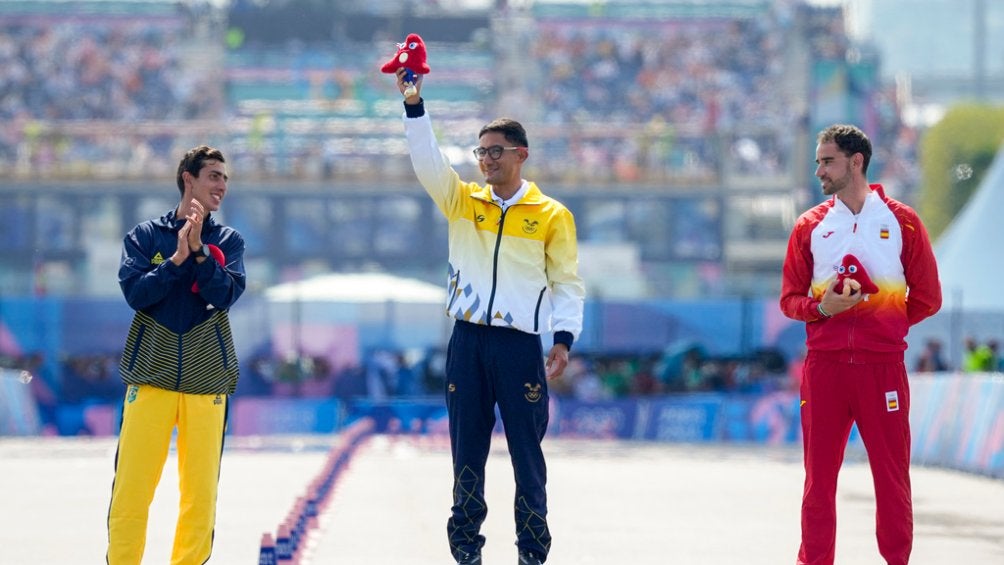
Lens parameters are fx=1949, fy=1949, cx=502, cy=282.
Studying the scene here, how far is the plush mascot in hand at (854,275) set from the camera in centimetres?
816

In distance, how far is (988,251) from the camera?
92.2ft

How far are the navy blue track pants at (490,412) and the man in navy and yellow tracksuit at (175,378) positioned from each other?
1005 millimetres

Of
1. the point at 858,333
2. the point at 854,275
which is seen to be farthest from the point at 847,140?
the point at 858,333

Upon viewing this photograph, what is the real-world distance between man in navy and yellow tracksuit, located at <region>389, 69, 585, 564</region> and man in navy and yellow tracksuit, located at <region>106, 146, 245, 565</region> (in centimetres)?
99

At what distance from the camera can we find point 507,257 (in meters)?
8.38

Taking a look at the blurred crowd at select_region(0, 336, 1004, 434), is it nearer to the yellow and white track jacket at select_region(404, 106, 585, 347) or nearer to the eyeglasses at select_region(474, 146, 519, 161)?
the yellow and white track jacket at select_region(404, 106, 585, 347)

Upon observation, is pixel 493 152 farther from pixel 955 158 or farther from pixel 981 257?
pixel 955 158

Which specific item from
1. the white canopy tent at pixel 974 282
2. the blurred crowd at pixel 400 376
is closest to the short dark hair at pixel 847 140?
the white canopy tent at pixel 974 282

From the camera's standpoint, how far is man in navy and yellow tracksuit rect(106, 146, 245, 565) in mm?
7887

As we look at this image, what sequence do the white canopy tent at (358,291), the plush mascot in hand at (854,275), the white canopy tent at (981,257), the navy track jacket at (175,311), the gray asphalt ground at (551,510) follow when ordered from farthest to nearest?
the white canopy tent at (358,291) < the white canopy tent at (981,257) < the gray asphalt ground at (551,510) < the plush mascot in hand at (854,275) < the navy track jacket at (175,311)

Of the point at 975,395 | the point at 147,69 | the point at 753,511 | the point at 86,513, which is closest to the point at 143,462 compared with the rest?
the point at 86,513

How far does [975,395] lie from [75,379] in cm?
1381

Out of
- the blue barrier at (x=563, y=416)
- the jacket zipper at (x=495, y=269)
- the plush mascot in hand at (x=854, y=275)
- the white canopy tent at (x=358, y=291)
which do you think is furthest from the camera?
the white canopy tent at (x=358, y=291)

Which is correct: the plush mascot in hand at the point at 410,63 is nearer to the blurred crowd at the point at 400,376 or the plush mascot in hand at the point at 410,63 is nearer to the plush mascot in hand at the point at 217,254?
the plush mascot in hand at the point at 217,254
